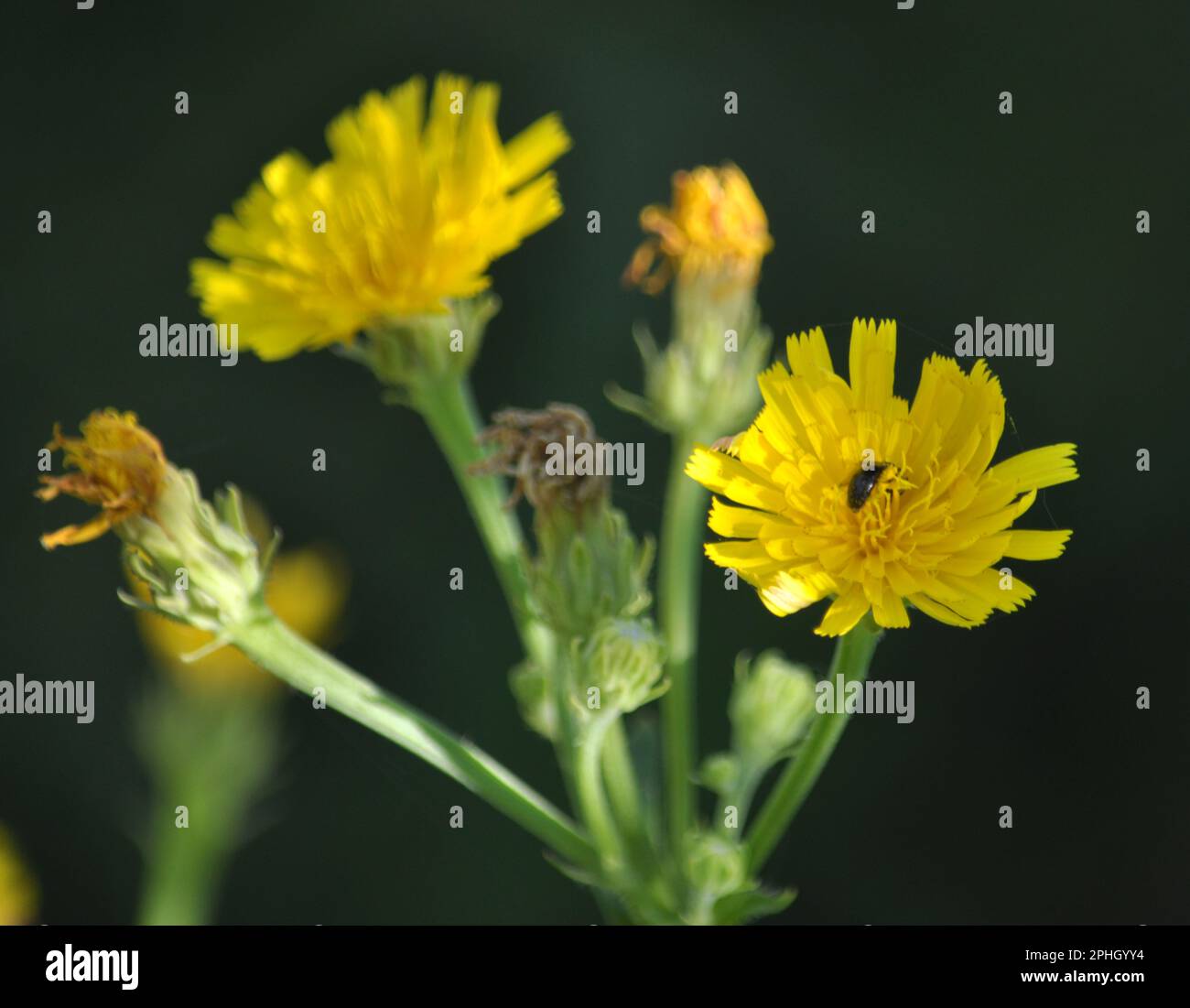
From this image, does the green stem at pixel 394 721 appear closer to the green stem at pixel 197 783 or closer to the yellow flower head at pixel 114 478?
the yellow flower head at pixel 114 478

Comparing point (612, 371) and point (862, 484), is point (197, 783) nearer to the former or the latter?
point (612, 371)

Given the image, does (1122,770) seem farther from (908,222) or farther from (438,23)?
(438,23)

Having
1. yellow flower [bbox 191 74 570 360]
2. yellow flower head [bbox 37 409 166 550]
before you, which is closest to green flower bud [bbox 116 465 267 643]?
yellow flower head [bbox 37 409 166 550]

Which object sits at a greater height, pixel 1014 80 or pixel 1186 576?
pixel 1014 80

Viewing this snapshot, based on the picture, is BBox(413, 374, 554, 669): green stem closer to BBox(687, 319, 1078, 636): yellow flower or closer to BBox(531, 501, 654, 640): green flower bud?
BBox(531, 501, 654, 640): green flower bud
